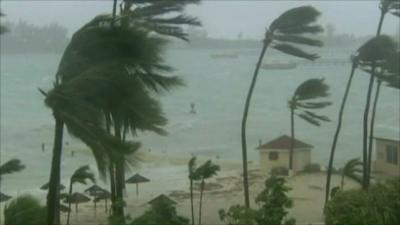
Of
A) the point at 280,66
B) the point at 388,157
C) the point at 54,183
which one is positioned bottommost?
the point at 388,157

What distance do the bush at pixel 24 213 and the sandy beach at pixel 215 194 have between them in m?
8.69

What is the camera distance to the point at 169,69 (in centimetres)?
520

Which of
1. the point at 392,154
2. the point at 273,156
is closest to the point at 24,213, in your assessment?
the point at 392,154

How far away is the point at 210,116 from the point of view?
69750 mm

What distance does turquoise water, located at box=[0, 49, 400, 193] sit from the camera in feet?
111

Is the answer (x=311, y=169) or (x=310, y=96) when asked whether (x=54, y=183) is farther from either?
(x=311, y=169)

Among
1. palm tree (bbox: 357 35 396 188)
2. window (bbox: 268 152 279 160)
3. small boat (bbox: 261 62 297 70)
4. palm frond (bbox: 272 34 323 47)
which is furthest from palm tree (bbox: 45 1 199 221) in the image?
small boat (bbox: 261 62 297 70)

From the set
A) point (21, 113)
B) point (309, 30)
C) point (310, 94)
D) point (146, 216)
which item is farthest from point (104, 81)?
point (21, 113)

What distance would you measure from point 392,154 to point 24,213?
60.5 ft

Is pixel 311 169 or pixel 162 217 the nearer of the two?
pixel 162 217

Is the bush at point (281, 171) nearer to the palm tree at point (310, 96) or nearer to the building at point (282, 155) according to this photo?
the building at point (282, 155)

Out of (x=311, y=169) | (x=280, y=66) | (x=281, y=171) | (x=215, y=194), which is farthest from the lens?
(x=280, y=66)

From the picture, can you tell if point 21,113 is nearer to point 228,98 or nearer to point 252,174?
point 228,98

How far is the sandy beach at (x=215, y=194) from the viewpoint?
53.1 feet
